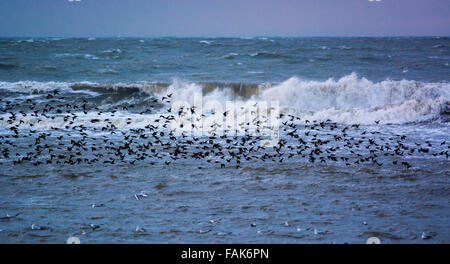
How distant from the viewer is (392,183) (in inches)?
365

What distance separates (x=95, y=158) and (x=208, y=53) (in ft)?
105

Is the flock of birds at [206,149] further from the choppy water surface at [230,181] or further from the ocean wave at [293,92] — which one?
the ocean wave at [293,92]

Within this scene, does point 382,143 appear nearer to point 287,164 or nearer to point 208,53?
point 287,164

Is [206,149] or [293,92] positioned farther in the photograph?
[293,92]

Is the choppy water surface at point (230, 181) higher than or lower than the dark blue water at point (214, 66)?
lower
